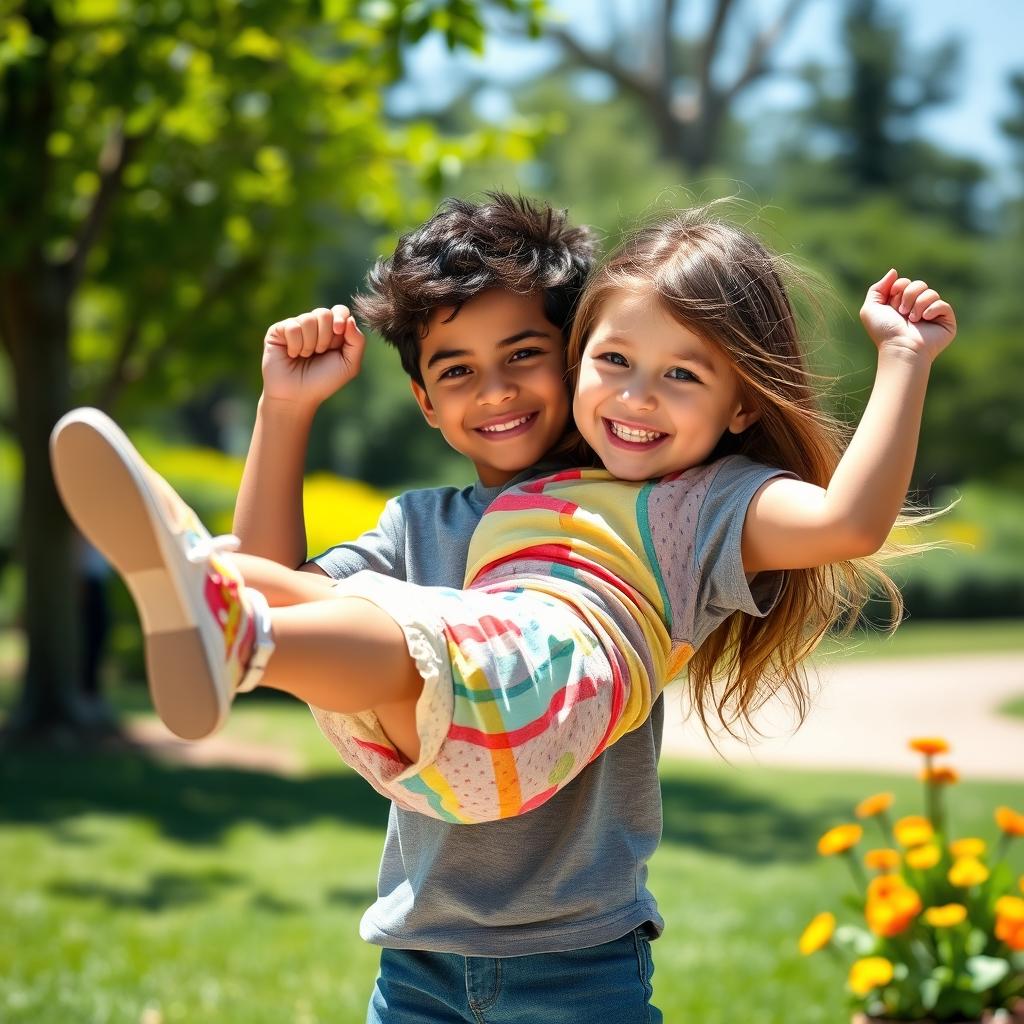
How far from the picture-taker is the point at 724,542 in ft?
5.81

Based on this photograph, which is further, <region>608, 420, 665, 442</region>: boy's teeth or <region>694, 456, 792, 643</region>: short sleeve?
<region>608, 420, 665, 442</region>: boy's teeth

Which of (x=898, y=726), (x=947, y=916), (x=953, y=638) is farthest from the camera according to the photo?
(x=953, y=638)

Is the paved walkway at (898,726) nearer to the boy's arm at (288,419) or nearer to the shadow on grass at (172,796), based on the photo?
the shadow on grass at (172,796)

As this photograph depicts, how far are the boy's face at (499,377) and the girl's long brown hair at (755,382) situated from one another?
0.06 m

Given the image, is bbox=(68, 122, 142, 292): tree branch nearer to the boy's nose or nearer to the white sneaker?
the boy's nose

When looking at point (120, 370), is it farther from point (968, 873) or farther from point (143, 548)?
point (143, 548)

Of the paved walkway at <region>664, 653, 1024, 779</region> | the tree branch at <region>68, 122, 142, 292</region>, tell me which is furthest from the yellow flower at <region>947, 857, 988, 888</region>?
the tree branch at <region>68, 122, 142, 292</region>

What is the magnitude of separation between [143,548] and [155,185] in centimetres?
711

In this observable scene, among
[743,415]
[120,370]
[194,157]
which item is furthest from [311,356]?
[120,370]

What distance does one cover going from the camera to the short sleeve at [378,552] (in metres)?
2.00

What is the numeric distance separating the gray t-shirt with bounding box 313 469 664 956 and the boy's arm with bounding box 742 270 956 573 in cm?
40

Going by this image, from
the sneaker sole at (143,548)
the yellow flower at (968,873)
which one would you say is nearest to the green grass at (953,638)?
the yellow flower at (968,873)

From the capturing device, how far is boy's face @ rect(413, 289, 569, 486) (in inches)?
78.4

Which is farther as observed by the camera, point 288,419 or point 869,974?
point 869,974
